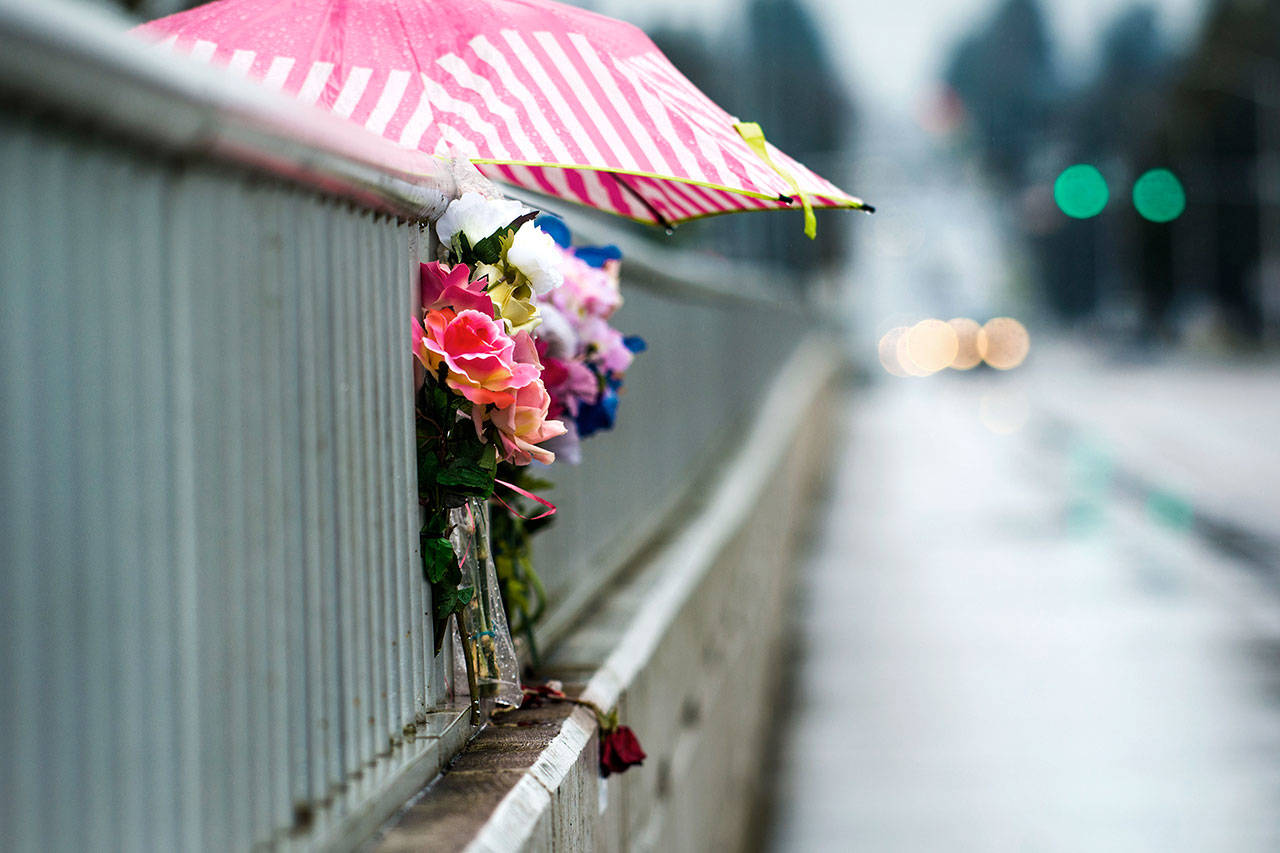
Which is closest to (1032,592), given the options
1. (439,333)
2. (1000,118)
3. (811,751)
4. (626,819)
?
(811,751)

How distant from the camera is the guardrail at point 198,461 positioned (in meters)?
1.40

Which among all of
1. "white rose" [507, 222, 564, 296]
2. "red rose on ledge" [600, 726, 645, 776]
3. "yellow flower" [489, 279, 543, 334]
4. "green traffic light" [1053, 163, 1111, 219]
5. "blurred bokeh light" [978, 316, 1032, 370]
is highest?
"green traffic light" [1053, 163, 1111, 219]

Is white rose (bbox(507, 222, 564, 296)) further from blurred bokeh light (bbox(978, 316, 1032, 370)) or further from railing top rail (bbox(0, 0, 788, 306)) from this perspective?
blurred bokeh light (bbox(978, 316, 1032, 370))

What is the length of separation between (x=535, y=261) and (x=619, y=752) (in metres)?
1.12

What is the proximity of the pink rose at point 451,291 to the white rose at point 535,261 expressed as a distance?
4.8 inches

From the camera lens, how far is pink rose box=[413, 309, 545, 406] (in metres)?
2.69

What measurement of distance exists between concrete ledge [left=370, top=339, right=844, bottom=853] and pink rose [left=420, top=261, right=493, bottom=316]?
2.75 ft

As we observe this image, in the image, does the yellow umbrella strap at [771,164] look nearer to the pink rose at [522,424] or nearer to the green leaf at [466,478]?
the pink rose at [522,424]

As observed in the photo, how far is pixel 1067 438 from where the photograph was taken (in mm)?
26984

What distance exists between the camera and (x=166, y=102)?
1.60 m

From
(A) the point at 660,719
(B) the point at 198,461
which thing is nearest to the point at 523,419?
(B) the point at 198,461

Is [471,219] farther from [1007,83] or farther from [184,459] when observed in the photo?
[1007,83]

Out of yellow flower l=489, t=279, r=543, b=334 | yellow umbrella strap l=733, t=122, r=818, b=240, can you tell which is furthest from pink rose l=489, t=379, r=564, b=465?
yellow umbrella strap l=733, t=122, r=818, b=240

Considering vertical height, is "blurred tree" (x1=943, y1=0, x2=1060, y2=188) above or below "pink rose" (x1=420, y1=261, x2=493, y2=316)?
above
